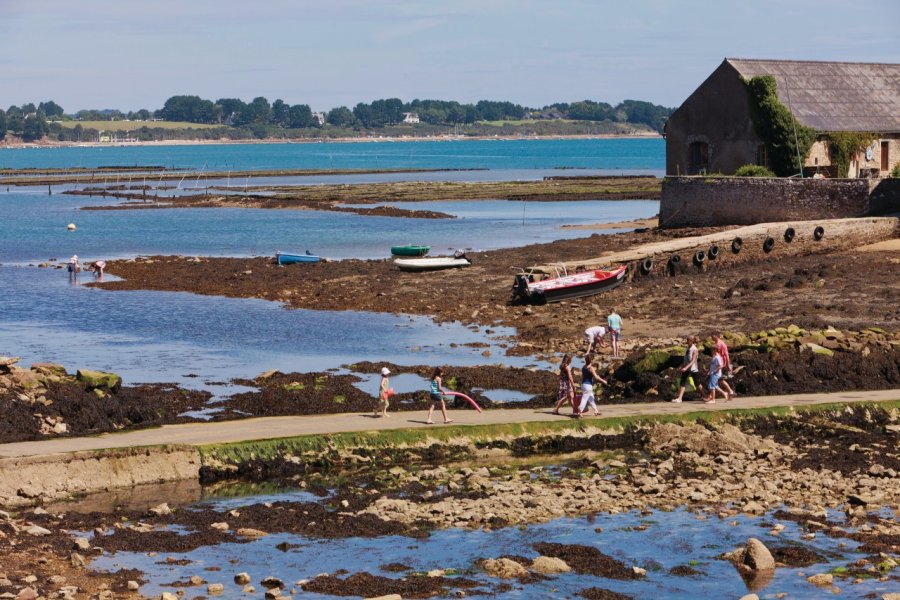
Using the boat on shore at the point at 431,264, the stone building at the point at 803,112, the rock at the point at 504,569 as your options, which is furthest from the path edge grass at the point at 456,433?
the stone building at the point at 803,112

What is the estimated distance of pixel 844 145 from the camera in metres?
59.5

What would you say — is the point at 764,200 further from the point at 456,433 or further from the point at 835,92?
the point at 456,433

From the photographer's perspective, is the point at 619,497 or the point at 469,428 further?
the point at 469,428

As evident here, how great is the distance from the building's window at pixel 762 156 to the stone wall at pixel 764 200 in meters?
2.57

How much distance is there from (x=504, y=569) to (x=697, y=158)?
47.6 m

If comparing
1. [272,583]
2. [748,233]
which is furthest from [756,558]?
[748,233]

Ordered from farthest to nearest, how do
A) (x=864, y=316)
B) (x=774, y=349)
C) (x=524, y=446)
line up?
1. (x=864, y=316)
2. (x=774, y=349)
3. (x=524, y=446)

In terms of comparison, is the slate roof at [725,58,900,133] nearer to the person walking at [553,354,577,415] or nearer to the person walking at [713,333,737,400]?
the person walking at [713,333,737,400]

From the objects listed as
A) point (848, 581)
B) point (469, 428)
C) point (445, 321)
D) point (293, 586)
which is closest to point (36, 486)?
point (293, 586)

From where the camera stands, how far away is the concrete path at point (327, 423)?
2492cm

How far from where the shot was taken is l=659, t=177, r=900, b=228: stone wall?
53438mm

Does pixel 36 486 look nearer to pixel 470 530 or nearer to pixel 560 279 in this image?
pixel 470 530

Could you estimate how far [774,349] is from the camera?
103ft

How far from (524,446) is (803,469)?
5.37 meters
